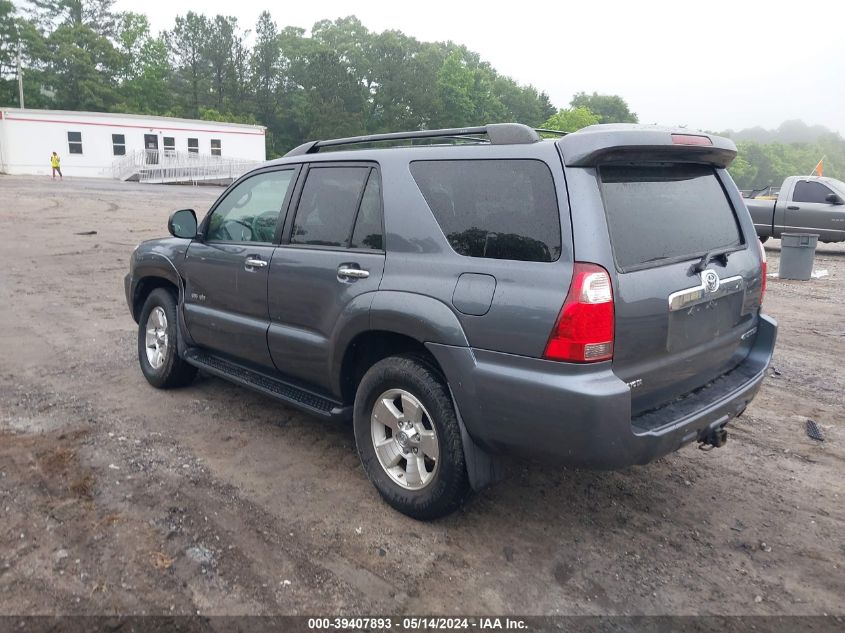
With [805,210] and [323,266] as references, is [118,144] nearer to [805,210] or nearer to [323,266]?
[805,210]

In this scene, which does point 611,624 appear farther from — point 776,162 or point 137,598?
point 776,162

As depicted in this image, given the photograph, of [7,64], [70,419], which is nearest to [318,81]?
[7,64]

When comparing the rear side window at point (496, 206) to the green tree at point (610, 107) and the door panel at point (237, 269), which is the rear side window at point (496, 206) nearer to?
the door panel at point (237, 269)

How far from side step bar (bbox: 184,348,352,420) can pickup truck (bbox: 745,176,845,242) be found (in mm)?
13599

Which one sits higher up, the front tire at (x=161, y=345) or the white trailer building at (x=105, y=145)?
the white trailer building at (x=105, y=145)

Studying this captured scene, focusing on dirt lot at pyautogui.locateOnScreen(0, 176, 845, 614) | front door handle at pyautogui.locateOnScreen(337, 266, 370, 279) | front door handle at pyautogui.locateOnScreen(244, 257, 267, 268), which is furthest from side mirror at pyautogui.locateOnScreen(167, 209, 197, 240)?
front door handle at pyautogui.locateOnScreen(337, 266, 370, 279)

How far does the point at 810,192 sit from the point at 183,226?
15026mm

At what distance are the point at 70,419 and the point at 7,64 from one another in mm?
66947

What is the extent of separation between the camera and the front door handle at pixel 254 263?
4352mm

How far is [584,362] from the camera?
9.42ft

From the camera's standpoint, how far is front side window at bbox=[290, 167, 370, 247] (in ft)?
13.0

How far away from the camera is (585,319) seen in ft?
9.36

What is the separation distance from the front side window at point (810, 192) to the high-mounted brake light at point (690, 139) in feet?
46.6

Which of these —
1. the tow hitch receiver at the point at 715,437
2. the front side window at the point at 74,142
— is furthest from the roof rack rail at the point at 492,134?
the front side window at the point at 74,142
